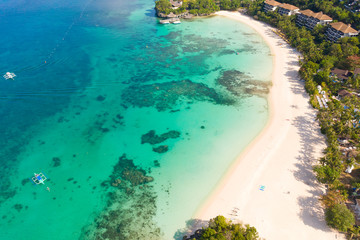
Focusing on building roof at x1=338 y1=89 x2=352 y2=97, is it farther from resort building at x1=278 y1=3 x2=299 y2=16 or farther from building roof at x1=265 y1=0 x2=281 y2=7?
building roof at x1=265 y1=0 x2=281 y2=7

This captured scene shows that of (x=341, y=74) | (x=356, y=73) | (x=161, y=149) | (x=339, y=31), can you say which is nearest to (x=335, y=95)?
(x=341, y=74)

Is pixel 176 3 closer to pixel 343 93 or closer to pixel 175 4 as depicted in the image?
pixel 175 4

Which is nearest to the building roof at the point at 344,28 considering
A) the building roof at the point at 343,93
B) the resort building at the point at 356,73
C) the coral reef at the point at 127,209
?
the resort building at the point at 356,73

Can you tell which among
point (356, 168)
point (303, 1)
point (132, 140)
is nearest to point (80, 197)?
point (132, 140)

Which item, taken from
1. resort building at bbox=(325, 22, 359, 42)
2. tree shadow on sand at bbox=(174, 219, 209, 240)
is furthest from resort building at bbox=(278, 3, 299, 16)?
tree shadow on sand at bbox=(174, 219, 209, 240)

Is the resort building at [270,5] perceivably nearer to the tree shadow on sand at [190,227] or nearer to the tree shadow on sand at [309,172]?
the tree shadow on sand at [309,172]
